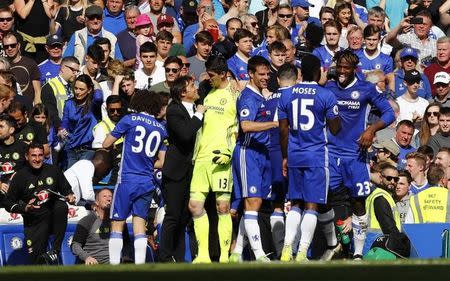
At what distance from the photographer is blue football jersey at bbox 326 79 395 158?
18156mm

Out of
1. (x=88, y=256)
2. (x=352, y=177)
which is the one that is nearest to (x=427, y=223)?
(x=352, y=177)

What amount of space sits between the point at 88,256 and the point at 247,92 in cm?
272

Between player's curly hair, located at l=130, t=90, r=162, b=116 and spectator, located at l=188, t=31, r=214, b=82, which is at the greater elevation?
spectator, located at l=188, t=31, r=214, b=82

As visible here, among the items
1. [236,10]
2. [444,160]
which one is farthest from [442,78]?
[236,10]

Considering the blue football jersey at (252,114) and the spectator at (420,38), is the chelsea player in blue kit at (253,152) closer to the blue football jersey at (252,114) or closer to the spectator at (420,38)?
the blue football jersey at (252,114)

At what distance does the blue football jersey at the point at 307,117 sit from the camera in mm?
17297

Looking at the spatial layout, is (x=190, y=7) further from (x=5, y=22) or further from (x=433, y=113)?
(x=433, y=113)

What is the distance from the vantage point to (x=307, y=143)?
17.3 m

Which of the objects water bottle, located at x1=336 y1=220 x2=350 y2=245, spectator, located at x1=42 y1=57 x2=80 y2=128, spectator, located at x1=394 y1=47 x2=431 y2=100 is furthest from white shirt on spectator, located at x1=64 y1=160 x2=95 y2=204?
spectator, located at x1=394 y1=47 x2=431 y2=100

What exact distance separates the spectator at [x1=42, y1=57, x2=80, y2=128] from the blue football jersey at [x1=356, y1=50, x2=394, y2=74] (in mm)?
4293

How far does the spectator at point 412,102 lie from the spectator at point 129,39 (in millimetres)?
4049

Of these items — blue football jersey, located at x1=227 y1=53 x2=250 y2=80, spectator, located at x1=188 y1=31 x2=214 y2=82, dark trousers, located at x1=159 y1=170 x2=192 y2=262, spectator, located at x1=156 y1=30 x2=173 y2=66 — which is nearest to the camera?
dark trousers, located at x1=159 y1=170 x2=192 y2=262

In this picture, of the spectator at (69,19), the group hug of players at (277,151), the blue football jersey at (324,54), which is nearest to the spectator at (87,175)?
the group hug of players at (277,151)

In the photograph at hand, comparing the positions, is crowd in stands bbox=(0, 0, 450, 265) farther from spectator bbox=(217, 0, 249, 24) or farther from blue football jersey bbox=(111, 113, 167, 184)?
spectator bbox=(217, 0, 249, 24)
